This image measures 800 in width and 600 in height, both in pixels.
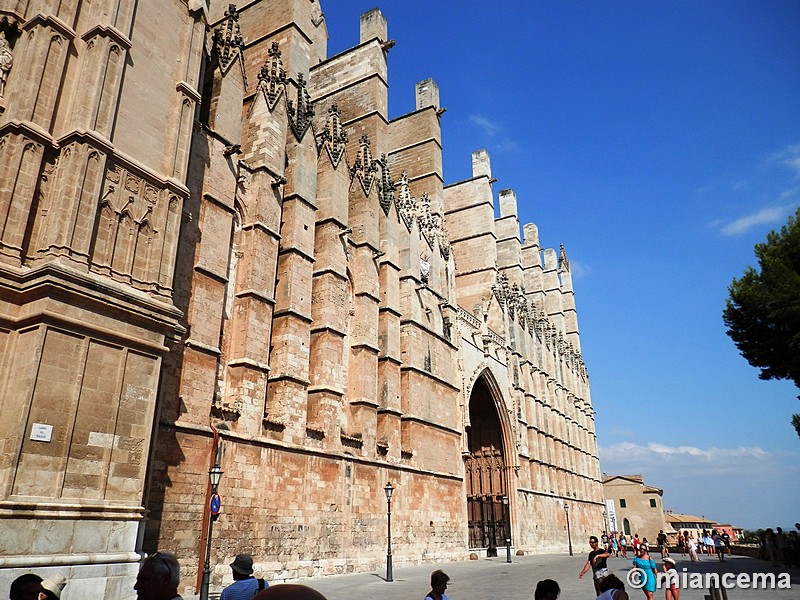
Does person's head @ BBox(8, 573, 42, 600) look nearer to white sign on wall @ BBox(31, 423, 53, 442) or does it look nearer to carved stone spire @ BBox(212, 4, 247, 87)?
white sign on wall @ BBox(31, 423, 53, 442)

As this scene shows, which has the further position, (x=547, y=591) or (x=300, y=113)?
(x=300, y=113)

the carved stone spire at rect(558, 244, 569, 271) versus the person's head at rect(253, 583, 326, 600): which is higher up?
the carved stone spire at rect(558, 244, 569, 271)

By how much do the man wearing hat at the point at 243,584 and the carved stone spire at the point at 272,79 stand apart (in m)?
14.7

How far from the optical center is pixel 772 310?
19219 mm

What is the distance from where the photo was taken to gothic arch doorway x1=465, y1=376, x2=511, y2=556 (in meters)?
27.5

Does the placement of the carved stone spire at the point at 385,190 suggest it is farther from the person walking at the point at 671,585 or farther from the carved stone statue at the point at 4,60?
the person walking at the point at 671,585

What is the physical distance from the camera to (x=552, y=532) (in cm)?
3228

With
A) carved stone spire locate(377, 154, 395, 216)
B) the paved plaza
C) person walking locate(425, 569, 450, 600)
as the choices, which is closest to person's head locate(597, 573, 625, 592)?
person walking locate(425, 569, 450, 600)

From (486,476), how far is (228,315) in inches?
740

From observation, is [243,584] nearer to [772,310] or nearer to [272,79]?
[272,79]

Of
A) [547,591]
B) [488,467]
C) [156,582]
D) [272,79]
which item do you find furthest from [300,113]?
[488,467]

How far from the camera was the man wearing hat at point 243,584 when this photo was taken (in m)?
4.08

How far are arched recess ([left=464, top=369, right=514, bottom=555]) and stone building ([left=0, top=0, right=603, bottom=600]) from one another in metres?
0.11

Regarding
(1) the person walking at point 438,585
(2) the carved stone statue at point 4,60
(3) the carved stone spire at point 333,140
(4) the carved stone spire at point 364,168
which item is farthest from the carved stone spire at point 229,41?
(1) the person walking at point 438,585
